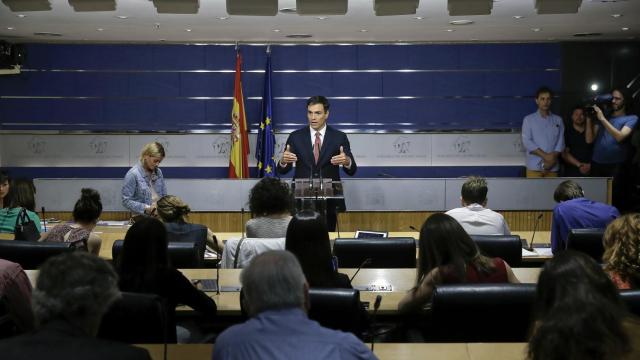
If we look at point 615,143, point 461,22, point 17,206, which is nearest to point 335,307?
point 17,206

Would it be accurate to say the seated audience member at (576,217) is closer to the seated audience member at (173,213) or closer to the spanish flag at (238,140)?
the seated audience member at (173,213)

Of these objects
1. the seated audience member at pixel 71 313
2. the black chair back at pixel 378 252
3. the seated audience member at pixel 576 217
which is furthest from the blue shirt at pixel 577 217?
the seated audience member at pixel 71 313

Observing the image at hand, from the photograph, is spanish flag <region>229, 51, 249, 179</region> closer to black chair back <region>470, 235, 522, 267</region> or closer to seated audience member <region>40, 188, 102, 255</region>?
seated audience member <region>40, 188, 102, 255</region>

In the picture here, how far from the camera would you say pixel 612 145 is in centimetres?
1056

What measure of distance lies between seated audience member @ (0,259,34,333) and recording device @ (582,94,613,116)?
837cm

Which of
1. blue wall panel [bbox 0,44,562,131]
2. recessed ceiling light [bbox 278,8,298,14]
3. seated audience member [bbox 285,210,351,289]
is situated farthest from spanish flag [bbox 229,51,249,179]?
seated audience member [bbox 285,210,351,289]

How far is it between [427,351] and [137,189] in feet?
16.2

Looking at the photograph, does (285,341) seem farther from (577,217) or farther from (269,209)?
(577,217)

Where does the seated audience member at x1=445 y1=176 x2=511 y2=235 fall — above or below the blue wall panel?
below

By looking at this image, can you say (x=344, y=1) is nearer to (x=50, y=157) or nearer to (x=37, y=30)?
(x=37, y=30)

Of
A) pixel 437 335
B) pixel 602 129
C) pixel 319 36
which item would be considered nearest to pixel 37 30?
pixel 319 36

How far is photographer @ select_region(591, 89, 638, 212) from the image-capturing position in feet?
33.9

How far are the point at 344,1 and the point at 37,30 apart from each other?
4792 millimetres

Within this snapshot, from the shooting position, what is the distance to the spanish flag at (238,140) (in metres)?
11.0
